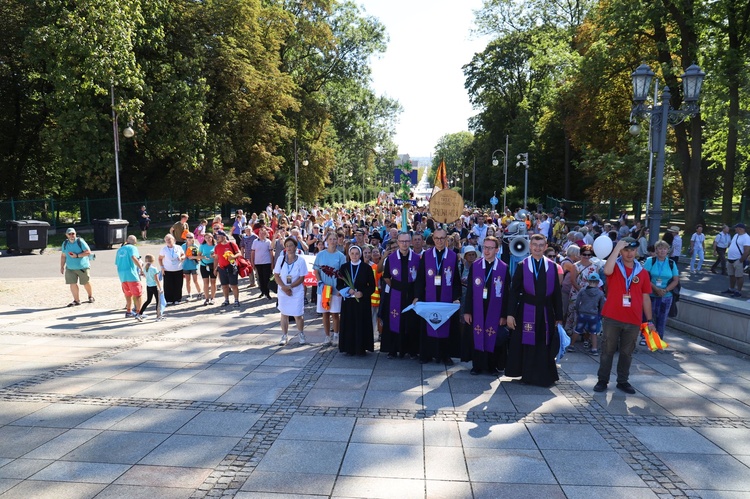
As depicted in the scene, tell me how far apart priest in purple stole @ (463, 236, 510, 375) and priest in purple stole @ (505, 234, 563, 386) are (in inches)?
11.4

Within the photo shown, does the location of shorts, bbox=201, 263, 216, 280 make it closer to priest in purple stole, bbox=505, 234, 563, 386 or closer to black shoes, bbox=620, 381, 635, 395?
priest in purple stole, bbox=505, 234, 563, 386

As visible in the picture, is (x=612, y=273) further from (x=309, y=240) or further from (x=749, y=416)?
(x=309, y=240)

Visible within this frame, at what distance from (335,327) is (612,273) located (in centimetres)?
448

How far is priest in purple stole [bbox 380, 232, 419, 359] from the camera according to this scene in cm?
802

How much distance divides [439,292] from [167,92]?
83.5 feet

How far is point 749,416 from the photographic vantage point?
5.95m

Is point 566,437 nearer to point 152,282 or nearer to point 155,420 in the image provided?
point 155,420

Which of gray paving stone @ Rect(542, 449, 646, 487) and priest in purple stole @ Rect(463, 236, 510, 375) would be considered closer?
gray paving stone @ Rect(542, 449, 646, 487)

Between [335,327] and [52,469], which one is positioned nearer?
[52,469]

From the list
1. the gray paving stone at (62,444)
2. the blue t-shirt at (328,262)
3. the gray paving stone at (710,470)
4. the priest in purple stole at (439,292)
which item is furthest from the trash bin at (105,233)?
the gray paving stone at (710,470)

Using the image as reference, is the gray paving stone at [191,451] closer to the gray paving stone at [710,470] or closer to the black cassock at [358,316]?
the black cassock at [358,316]

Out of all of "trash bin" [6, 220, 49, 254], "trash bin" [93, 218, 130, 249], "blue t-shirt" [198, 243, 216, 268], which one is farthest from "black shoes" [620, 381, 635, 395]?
"trash bin" [93, 218, 130, 249]

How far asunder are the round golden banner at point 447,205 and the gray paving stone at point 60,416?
7.88 meters

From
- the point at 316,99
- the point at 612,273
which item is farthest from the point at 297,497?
the point at 316,99
